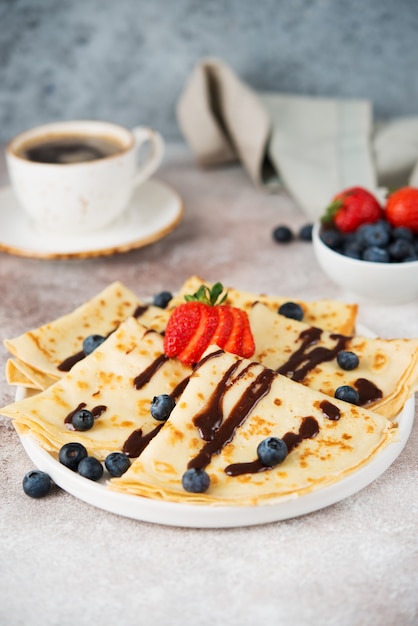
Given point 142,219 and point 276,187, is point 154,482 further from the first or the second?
point 276,187

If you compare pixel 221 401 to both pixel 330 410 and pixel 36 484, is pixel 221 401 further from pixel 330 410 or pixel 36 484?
pixel 36 484

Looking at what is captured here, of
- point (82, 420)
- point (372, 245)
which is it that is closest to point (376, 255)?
point (372, 245)

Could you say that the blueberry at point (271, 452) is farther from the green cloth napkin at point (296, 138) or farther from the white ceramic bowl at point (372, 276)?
the green cloth napkin at point (296, 138)

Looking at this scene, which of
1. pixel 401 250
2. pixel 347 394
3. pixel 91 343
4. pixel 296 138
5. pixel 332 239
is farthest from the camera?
pixel 296 138

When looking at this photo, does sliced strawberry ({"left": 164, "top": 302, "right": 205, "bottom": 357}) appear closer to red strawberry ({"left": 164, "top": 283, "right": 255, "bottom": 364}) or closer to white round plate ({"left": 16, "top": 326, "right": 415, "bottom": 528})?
red strawberry ({"left": 164, "top": 283, "right": 255, "bottom": 364})

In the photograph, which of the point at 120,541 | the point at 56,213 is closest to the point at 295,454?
the point at 120,541

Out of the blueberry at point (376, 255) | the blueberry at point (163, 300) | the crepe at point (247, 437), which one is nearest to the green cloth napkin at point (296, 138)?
the blueberry at point (376, 255)
